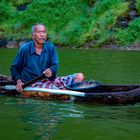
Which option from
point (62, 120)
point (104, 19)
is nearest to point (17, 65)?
point (62, 120)

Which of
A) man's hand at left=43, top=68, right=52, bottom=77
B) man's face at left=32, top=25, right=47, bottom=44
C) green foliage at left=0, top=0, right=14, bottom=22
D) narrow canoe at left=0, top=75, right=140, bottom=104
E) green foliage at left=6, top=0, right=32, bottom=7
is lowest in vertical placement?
narrow canoe at left=0, top=75, right=140, bottom=104

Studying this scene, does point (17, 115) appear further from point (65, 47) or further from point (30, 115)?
point (65, 47)

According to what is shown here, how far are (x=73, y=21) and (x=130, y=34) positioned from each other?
17.0ft

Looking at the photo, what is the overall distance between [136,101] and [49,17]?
2460 cm

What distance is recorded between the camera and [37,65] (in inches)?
368

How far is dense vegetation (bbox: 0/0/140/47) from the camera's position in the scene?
27.6 metres

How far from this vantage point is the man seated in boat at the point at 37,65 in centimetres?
920

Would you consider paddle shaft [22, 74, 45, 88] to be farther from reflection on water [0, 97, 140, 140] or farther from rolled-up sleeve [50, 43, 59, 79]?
reflection on water [0, 97, 140, 140]

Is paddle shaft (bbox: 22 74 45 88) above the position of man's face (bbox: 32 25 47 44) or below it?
below

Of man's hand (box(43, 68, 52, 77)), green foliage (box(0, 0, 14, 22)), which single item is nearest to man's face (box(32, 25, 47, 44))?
man's hand (box(43, 68, 52, 77))

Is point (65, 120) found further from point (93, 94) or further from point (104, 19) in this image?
point (104, 19)

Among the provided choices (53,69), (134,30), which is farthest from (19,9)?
(53,69)

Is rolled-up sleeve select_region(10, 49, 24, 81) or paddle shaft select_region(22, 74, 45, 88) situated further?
rolled-up sleeve select_region(10, 49, 24, 81)

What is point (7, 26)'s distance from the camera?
1296 inches
